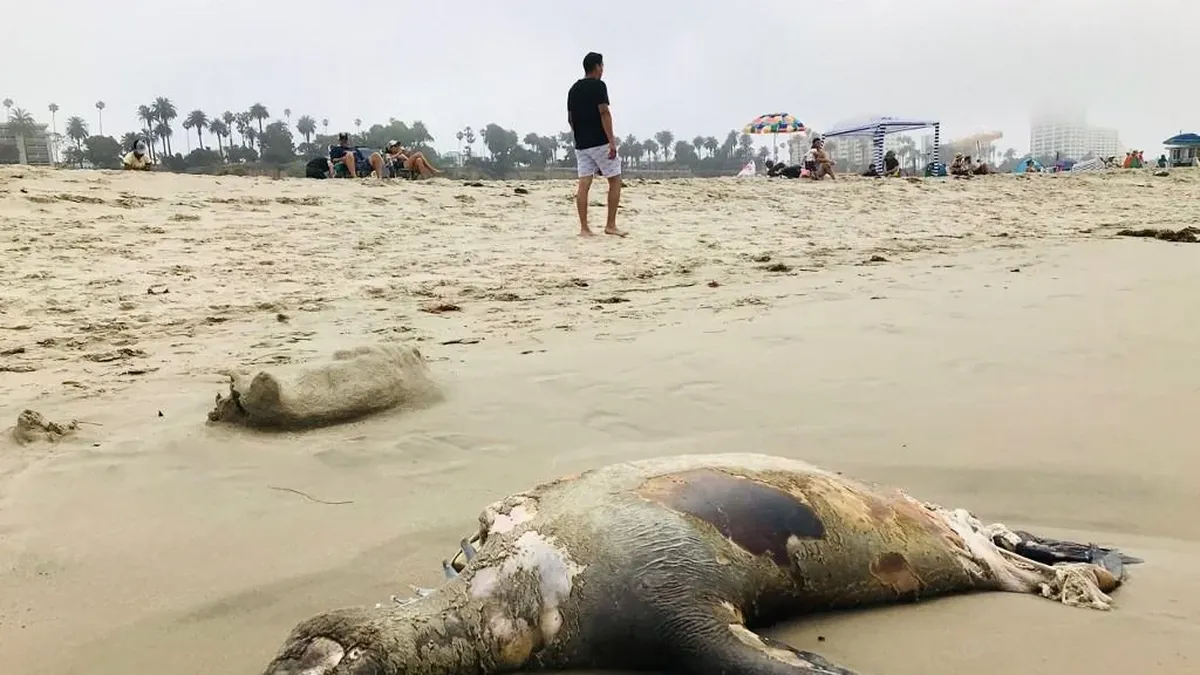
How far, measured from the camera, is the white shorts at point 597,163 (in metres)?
7.99

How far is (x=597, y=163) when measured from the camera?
8070 millimetres

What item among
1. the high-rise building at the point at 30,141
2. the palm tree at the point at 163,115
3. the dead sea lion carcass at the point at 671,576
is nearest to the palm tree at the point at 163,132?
the palm tree at the point at 163,115

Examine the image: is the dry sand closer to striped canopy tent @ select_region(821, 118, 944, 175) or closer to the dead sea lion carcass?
the dead sea lion carcass

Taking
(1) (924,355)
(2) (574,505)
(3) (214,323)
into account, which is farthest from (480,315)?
(2) (574,505)

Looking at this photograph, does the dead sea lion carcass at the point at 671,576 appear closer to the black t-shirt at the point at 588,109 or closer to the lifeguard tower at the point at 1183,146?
the black t-shirt at the point at 588,109

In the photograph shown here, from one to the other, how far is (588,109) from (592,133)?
8.5 inches

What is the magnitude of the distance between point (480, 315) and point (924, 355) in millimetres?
2374

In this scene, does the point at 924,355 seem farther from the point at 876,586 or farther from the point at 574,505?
the point at 574,505

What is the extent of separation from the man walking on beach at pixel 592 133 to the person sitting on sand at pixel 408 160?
641 cm

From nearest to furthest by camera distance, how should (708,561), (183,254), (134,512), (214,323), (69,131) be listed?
(708,561), (134,512), (214,323), (183,254), (69,131)

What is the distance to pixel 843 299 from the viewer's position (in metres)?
4.98

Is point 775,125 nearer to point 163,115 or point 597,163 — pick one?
point 597,163

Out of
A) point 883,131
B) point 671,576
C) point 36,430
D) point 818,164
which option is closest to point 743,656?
point 671,576

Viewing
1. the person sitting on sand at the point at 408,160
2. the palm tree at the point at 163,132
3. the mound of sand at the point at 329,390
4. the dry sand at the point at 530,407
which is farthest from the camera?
the palm tree at the point at 163,132
